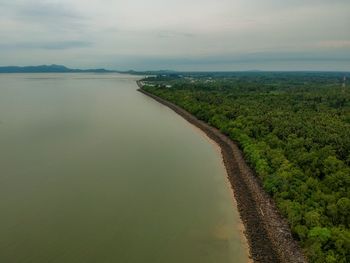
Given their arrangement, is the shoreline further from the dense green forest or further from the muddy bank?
the dense green forest

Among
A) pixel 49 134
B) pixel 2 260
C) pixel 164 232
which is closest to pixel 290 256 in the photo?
pixel 164 232

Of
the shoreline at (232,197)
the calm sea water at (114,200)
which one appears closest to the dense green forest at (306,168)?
the shoreline at (232,197)

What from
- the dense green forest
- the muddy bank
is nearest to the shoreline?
the muddy bank

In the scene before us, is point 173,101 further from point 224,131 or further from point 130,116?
point 224,131

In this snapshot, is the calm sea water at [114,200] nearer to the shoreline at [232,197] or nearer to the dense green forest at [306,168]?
the shoreline at [232,197]

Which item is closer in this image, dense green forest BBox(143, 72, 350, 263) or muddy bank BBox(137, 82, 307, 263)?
dense green forest BBox(143, 72, 350, 263)
